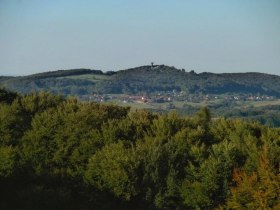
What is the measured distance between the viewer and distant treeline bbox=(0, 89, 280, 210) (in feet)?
149

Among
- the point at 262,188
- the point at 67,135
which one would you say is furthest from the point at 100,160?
the point at 262,188

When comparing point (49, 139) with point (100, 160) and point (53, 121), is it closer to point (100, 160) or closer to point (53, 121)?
point (53, 121)

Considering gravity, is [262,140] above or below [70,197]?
above

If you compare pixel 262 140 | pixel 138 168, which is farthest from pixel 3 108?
pixel 262 140

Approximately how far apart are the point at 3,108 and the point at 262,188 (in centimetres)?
3293

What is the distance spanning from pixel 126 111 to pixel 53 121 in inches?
697

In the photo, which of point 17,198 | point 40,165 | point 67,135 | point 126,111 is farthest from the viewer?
point 126,111

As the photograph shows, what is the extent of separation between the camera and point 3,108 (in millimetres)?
63938

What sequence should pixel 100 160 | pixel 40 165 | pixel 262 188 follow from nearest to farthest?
pixel 262 188 → pixel 100 160 → pixel 40 165

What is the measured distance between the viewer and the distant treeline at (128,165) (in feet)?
149

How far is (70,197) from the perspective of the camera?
159 ft

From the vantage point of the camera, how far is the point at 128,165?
166 ft

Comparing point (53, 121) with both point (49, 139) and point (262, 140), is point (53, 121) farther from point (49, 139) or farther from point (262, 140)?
point (262, 140)

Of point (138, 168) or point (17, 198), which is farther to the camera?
point (138, 168)
